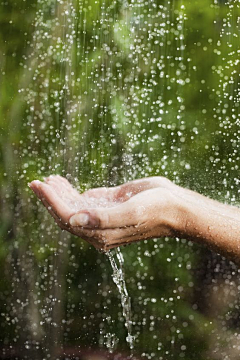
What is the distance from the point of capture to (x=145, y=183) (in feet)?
3.42

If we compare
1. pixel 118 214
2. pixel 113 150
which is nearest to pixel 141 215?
pixel 118 214

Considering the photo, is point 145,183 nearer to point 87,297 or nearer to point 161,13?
point 87,297

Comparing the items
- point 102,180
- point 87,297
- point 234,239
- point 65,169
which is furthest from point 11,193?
point 234,239

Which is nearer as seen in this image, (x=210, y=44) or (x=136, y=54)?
(x=210, y=44)

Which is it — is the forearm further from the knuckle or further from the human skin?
the knuckle

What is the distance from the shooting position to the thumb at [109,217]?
796 mm

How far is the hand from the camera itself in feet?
2.67

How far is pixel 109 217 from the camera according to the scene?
2.63 feet

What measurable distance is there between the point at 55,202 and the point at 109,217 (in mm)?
132

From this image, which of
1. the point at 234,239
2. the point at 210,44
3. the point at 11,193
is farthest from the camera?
the point at 11,193

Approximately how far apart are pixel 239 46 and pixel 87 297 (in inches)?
46.5

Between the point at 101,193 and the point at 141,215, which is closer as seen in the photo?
the point at 141,215

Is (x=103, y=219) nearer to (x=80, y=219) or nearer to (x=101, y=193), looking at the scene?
(x=80, y=219)

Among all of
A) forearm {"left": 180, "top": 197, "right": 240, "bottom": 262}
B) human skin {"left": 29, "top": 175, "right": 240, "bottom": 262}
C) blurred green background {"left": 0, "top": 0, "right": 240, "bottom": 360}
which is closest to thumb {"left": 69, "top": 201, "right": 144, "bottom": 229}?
human skin {"left": 29, "top": 175, "right": 240, "bottom": 262}
